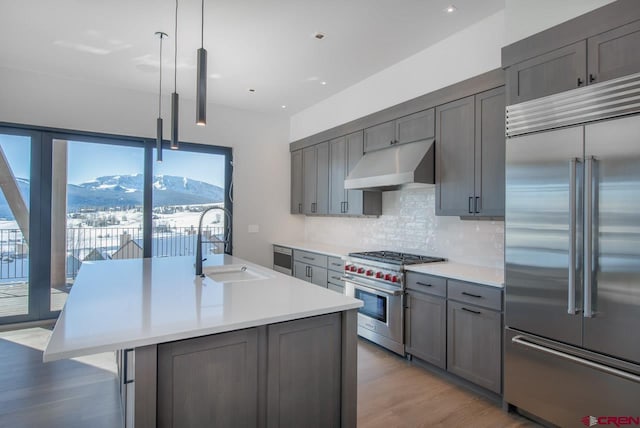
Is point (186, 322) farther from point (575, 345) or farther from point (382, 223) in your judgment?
point (382, 223)

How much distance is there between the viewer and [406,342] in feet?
10.6

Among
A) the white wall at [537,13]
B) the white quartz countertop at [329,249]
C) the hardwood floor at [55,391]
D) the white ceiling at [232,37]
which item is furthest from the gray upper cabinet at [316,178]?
the hardwood floor at [55,391]

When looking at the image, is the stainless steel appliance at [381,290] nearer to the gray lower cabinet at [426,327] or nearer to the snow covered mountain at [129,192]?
the gray lower cabinet at [426,327]

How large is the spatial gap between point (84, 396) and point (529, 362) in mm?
3129

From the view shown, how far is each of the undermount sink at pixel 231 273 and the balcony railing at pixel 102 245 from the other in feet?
7.68

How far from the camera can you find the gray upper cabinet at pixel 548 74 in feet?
6.92

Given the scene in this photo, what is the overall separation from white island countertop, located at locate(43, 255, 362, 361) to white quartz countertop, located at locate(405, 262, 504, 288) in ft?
4.05

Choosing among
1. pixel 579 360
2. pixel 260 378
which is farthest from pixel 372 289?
pixel 260 378

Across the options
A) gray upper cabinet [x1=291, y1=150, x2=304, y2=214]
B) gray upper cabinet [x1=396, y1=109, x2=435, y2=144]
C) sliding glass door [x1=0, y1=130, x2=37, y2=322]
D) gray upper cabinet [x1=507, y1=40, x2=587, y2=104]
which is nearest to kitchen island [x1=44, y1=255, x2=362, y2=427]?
gray upper cabinet [x1=507, y1=40, x2=587, y2=104]

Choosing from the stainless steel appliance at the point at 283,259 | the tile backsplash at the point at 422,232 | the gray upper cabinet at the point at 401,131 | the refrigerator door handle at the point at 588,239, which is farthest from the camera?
the stainless steel appliance at the point at 283,259

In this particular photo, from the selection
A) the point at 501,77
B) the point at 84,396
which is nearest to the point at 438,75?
the point at 501,77

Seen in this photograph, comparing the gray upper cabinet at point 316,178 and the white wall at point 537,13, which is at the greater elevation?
the white wall at point 537,13

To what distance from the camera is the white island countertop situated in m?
1.34

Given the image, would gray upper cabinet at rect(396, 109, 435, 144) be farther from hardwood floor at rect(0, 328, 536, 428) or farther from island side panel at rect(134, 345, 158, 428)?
island side panel at rect(134, 345, 158, 428)
